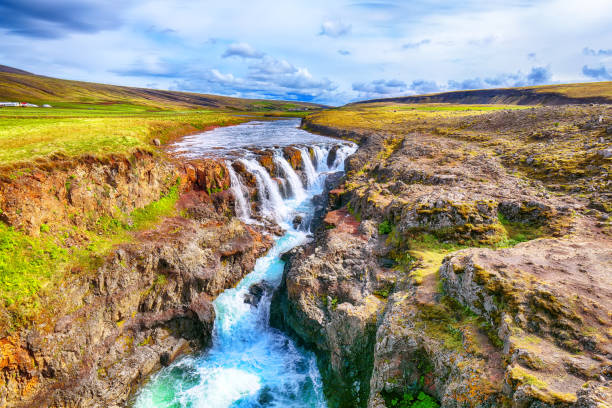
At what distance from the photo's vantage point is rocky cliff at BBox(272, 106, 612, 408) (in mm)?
7133

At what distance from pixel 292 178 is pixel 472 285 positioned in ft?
94.0

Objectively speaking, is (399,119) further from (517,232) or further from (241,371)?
(241,371)

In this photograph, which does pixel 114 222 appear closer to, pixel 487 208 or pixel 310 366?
pixel 310 366

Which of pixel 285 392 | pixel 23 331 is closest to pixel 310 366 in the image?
pixel 285 392

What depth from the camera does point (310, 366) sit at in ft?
51.0

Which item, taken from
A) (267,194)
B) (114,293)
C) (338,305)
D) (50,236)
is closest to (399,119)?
(267,194)

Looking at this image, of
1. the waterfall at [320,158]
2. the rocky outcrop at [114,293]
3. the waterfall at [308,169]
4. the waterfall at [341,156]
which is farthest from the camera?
the waterfall at [341,156]

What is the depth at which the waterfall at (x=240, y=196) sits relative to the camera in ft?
95.6

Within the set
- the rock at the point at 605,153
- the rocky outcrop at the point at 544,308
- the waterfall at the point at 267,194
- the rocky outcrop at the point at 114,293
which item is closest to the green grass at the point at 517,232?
the rocky outcrop at the point at 544,308

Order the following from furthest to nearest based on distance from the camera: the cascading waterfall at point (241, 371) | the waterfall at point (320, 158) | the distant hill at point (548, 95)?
1. the distant hill at point (548, 95)
2. the waterfall at point (320, 158)
3. the cascading waterfall at point (241, 371)

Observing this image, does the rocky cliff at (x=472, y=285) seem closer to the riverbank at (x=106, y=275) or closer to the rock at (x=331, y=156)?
the riverbank at (x=106, y=275)

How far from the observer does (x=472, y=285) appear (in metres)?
9.59

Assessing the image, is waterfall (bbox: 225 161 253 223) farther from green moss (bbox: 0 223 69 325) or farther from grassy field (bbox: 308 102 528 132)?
grassy field (bbox: 308 102 528 132)

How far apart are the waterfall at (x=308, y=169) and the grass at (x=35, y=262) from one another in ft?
81.9
